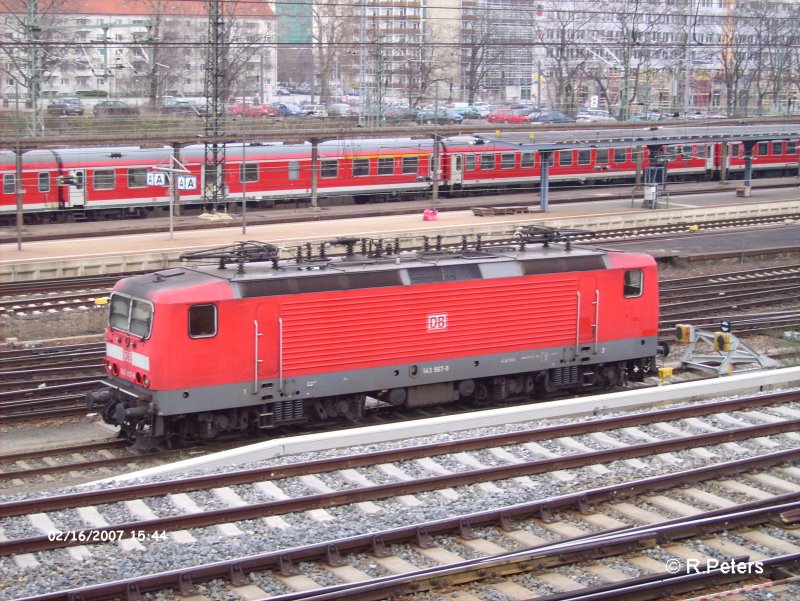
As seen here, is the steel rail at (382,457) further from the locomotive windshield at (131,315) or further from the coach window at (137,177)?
the coach window at (137,177)

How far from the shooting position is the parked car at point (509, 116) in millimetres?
63750

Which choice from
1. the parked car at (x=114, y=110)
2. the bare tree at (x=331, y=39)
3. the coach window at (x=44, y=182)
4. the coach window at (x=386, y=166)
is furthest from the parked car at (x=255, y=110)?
the coach window at (x=44, y=182)

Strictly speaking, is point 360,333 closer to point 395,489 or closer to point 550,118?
point 395,489

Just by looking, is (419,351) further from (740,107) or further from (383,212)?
(740,107)

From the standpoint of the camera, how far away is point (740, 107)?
70.4 m

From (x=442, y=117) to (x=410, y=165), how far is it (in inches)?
682

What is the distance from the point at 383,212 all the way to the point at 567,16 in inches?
1504

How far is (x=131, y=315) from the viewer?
13.9 m

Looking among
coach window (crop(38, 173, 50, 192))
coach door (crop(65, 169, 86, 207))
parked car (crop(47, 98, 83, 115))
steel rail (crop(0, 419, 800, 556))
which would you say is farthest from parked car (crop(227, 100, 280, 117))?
steel rail (crop(0, 419, 800, 556))

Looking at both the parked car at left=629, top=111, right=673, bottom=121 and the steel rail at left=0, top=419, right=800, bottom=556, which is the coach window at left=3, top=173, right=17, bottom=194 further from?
the parked car at left=629, top=111, right=673, bottom=121

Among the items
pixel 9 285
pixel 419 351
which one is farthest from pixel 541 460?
pixel 9 285

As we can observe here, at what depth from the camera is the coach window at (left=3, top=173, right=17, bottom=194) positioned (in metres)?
35.2

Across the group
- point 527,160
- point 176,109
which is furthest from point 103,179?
point 527,160

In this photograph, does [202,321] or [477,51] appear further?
[477,51]
